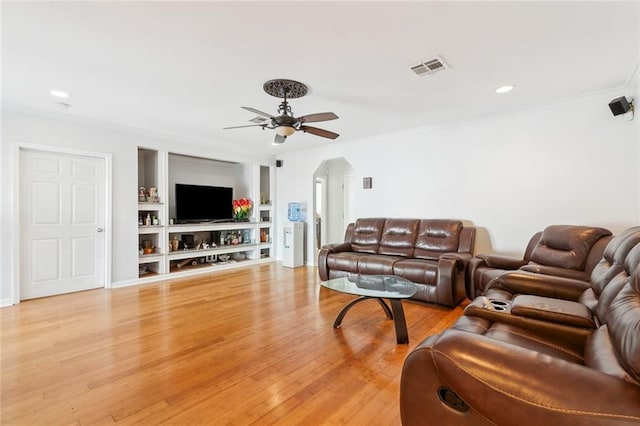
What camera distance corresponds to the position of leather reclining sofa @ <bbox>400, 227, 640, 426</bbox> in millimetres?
888

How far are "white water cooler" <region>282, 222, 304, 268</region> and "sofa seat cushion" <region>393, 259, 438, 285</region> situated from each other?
2.58m

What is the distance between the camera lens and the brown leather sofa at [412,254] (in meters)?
3.42

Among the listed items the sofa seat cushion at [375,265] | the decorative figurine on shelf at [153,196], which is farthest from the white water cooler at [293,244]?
the decorative figurine on shelf at [153,196]

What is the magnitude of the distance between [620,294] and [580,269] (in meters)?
1.73

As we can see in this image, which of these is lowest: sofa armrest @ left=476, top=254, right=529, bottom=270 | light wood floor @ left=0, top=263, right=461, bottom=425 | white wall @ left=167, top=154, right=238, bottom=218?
light wood floor @ left=0, top=263, right=461, bottom=425

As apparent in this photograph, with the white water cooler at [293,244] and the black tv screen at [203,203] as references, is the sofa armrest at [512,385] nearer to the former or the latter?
the white water cooler at [293,244]

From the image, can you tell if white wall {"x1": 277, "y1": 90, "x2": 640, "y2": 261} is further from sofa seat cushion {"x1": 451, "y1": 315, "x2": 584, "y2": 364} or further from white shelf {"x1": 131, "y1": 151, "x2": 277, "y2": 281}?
sofa seat cushion {"x1": 451, "y1": 315, "x2": 584, "y2": 364}

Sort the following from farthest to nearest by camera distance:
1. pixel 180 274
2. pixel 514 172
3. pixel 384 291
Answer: pixel 180 274 < pixel 514 172 < pixel 384 291

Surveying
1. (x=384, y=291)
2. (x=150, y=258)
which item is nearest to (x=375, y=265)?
(x=384, y=291)

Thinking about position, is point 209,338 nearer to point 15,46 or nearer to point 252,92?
point 252,92

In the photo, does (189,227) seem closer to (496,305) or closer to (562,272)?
(496,305)

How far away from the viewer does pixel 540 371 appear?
38.4 inches

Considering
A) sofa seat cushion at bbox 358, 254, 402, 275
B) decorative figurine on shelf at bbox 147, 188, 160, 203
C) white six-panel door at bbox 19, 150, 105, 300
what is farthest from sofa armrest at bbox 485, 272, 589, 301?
white six-panel door at bbox 19, 150, 105, 300

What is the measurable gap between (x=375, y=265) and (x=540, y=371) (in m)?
2.98
